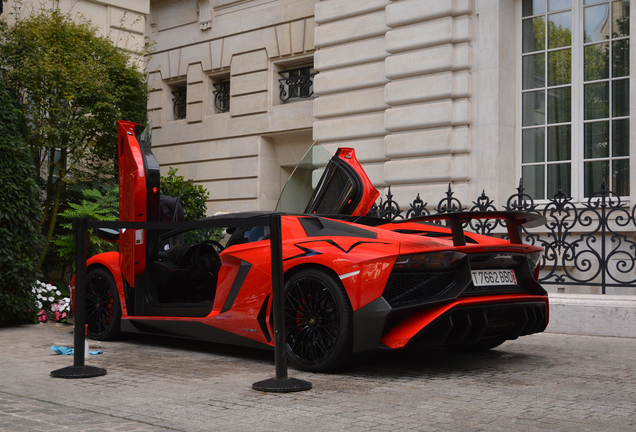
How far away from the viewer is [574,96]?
10258 millimetres

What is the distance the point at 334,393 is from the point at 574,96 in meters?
7.63

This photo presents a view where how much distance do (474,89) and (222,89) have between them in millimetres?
7450

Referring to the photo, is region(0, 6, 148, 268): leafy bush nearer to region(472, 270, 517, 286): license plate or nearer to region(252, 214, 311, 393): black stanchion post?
region(252, 214, 311, 393): black stanchion post

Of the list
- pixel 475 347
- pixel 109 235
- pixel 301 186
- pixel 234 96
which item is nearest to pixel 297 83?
pixel 234 96

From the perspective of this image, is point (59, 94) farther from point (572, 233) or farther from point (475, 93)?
point (572, 233)

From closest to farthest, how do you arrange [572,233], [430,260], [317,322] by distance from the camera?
1. [430,260]
2. [317,322]
3. [572,233]

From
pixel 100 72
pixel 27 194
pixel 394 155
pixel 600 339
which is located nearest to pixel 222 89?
pixel 100 72

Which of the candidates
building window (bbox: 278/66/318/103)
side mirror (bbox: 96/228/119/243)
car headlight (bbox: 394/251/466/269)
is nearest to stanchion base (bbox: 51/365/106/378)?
side mirror (bbox: 96/228/119/243)

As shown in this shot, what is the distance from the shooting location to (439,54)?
35.9 ft

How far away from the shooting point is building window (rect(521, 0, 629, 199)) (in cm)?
991

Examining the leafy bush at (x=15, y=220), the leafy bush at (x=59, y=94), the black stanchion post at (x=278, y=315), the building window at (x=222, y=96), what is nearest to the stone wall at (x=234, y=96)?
the building window at (x=222, y=96)

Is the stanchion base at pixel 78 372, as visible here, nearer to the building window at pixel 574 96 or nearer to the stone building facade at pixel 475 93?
the stone building facade at pixel 475 93

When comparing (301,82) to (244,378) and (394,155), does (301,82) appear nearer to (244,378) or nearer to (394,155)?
(394,155)

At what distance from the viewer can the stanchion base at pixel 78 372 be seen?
485cm
